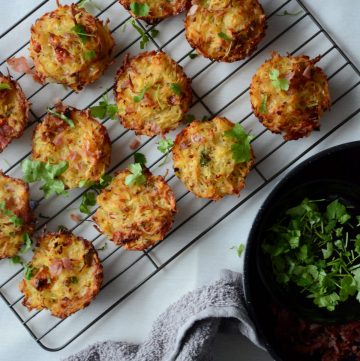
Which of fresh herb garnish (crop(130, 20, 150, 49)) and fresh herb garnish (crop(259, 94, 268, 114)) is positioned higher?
fresh herb garnish (crop(130, 20, 150, 49))

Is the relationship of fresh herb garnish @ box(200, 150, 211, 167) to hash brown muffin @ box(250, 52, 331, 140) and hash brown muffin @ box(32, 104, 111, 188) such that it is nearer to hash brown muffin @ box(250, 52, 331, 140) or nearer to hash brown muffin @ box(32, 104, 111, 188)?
hash brown muffin @ box(250, 52, 331, 140)

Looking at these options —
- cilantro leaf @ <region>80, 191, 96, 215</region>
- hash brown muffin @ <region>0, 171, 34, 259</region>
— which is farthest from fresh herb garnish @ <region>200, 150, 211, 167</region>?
hash brown muffin @ <region>0, 171, 34, 259</region>

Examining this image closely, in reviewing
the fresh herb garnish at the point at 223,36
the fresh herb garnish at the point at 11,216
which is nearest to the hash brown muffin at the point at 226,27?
the fresh herb garnish at the point at 223,36

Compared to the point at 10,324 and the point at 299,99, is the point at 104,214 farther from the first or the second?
the point at 299,99

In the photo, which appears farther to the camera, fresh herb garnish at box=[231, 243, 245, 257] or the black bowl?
fresh herb garnish at box=[231, 243, 245, 257]

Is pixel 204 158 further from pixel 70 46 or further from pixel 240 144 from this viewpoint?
pixel 70 46

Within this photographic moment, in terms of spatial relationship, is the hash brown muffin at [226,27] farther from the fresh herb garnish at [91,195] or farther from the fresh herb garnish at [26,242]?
the fresh herb garnish at [26,242]

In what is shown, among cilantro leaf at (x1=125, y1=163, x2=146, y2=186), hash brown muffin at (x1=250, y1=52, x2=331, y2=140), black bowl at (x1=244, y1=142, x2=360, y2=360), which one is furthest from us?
cilantro leaf at (x1=125, y1=163, x2=146, y2=186)
